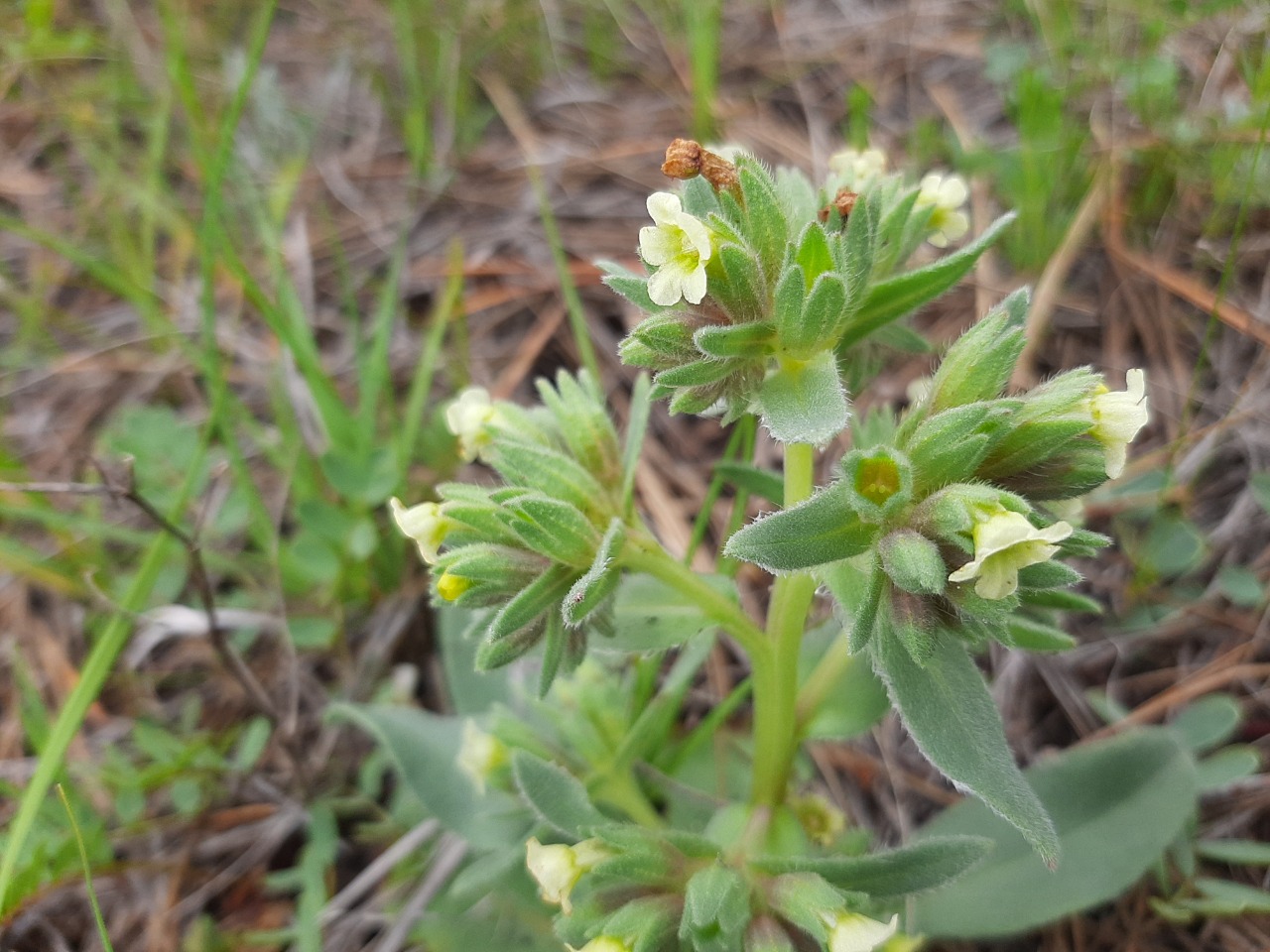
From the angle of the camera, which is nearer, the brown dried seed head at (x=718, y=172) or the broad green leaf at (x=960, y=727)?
the broad green leaf at (x=960, y=727)

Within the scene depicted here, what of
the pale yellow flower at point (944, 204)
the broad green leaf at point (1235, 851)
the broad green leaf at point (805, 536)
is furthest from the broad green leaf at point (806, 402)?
the broad green leaf at point (1235, 851)

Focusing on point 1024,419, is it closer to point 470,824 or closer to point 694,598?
point 694,598

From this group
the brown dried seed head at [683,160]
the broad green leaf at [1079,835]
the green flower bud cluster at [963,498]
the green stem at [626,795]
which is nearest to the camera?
the green flower bud cluster at [963,498]

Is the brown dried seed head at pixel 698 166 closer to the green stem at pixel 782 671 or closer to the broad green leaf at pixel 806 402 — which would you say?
the broad green leaf at pixel 806 402

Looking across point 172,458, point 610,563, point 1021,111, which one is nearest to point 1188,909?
point 610,563

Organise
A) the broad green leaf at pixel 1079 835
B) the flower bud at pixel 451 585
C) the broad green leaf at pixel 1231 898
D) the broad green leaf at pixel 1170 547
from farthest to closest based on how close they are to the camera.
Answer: the broad green leaf at pixel 1170 547
the broad green leaf at pixel 1079 835
the broad green leaf at pixel 1231 898
the flower bud at pixel 451 585

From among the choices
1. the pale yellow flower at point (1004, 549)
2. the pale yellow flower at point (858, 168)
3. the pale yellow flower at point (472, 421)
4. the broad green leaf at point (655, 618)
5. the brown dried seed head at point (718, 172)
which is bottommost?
the broad green leaf at point (655, 618)

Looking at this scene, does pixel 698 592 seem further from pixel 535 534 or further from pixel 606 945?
pixel 606 945
